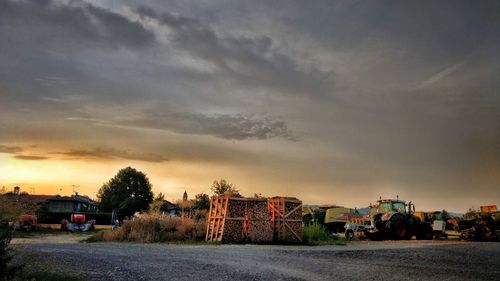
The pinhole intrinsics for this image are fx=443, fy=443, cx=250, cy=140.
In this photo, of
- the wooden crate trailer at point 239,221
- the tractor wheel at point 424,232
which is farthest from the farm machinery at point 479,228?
the wooden crate trailer at point 239,221

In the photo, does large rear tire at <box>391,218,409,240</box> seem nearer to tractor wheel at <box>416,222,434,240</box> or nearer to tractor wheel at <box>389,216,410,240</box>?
tractor wheel at <box>389,216,410,240</box>

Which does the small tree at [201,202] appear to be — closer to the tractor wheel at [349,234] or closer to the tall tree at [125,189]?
the tractor wheel at [349,234]

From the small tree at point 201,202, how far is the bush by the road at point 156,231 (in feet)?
48.4

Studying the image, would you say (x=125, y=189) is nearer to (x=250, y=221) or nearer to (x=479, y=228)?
(x=250, y=221)

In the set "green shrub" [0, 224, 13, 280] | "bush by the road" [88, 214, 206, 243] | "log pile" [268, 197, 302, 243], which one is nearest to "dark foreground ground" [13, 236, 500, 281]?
"green shrub" [0, 224, 13, 280]

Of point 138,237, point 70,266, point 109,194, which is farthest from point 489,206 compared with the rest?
point 109,194

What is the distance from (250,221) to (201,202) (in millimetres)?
19512

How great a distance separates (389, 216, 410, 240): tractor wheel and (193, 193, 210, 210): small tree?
1946 centimetres

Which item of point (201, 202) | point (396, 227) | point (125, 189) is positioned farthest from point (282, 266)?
point (125, 189)

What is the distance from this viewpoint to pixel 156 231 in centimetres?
2589

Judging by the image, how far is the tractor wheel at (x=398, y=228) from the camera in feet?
90.4

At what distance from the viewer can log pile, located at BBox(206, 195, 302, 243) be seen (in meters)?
24.6

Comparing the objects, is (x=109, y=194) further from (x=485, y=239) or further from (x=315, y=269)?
Result: (x=315, y=269)

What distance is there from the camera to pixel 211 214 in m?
25.6
